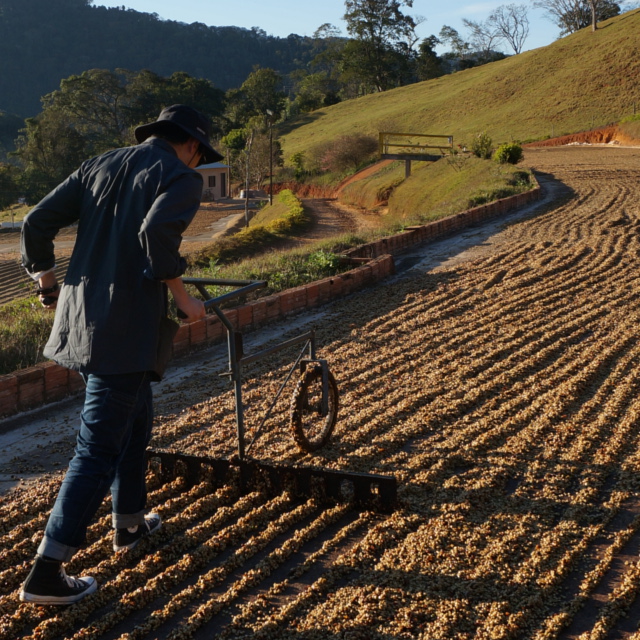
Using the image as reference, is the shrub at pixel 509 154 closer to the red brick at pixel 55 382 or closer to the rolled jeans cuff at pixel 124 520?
the red brick at pixel 55 382

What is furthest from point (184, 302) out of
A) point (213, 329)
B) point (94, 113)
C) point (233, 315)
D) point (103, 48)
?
point (103, 48)

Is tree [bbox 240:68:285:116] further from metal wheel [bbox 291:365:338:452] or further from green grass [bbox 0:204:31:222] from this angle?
metal wheel [bbox 291:365:338:452]

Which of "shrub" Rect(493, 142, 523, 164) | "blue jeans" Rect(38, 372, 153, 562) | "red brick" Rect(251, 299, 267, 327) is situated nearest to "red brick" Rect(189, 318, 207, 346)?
"red brick" Rect(251, 299, 267, 327)

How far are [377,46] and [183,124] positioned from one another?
3362 inches

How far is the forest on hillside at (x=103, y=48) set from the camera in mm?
129875

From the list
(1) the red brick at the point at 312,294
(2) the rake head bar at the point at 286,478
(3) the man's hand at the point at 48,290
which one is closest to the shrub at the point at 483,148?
(1) the red brick at the point at 312,294

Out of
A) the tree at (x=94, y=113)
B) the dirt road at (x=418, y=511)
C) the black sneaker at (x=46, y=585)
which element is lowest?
the dirt road at (x=418, y=511)

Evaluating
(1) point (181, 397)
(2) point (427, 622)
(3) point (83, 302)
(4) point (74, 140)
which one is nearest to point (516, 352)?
(1) point (181, 397)

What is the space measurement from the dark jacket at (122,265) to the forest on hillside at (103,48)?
13476 centimetres

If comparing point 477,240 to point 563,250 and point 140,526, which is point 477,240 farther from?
point 140,526

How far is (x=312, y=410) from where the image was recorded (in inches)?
164

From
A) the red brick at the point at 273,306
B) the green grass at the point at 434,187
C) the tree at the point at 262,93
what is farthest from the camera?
the tree at the point at 262,93

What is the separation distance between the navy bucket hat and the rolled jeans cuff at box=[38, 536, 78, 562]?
5.16 feet

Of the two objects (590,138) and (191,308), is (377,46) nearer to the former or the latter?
(590,138)
